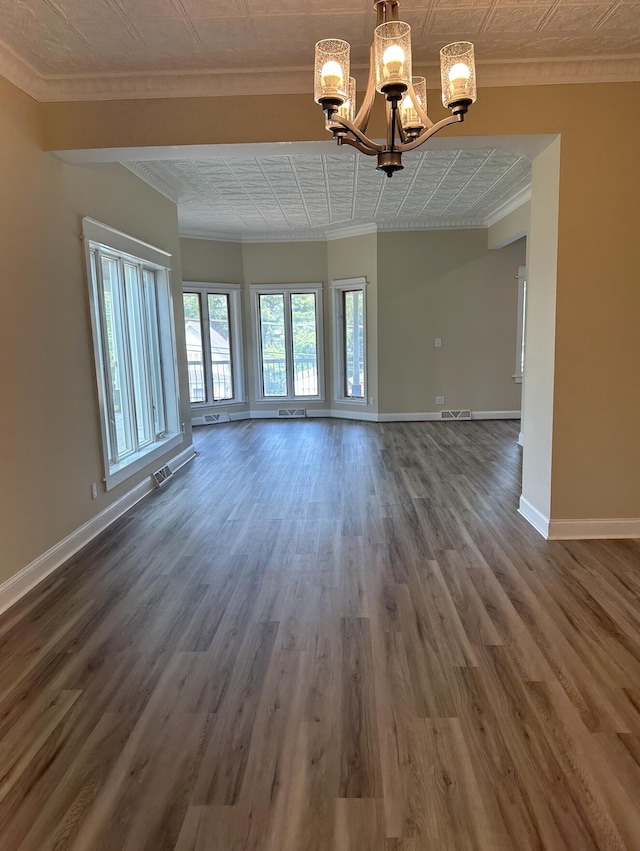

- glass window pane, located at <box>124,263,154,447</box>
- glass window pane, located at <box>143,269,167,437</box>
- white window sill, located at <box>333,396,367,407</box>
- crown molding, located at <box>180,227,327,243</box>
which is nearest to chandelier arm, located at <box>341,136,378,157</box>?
glass window pane, located at <box>124,263,154,447</box>

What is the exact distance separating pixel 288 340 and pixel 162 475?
4465mm

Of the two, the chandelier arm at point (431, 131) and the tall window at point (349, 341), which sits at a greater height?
the chandelier arm at point (431, 131)

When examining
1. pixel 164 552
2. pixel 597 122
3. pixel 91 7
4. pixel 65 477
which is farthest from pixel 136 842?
pixel 597 122

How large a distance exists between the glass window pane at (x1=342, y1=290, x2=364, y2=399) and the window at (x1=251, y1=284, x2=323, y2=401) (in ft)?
1.51

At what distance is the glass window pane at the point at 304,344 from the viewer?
8953 millimetres

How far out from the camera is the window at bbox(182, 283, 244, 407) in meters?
8.45

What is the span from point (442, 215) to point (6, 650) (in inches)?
292

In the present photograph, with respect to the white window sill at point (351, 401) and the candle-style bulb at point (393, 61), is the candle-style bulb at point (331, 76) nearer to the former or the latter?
the candle-style bulb at point (393, 61)

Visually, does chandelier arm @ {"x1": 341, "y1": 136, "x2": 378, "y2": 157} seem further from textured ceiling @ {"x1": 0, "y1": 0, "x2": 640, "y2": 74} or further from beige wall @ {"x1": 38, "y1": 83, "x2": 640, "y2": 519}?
beige wall @ {"x1": 38, "y1": 83, "x2": 640, "y2": 519}

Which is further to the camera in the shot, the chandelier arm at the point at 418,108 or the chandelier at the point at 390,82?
the chandelier arm at the point at 418,108

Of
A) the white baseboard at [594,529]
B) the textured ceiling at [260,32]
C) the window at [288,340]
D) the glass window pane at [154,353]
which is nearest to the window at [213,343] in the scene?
the window at [288,340]

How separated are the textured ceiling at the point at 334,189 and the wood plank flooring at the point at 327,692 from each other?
3380mm

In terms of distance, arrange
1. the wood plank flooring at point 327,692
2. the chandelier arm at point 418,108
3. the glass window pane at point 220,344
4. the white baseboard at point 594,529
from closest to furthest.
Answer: the wood plank flooring at point 327,692, the chandelier arm at point 418,108, the white baseboard at point 594,529, the glass window pane at point 220,344

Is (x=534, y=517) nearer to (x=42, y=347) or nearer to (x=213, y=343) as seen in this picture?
(x=42, y=347)
